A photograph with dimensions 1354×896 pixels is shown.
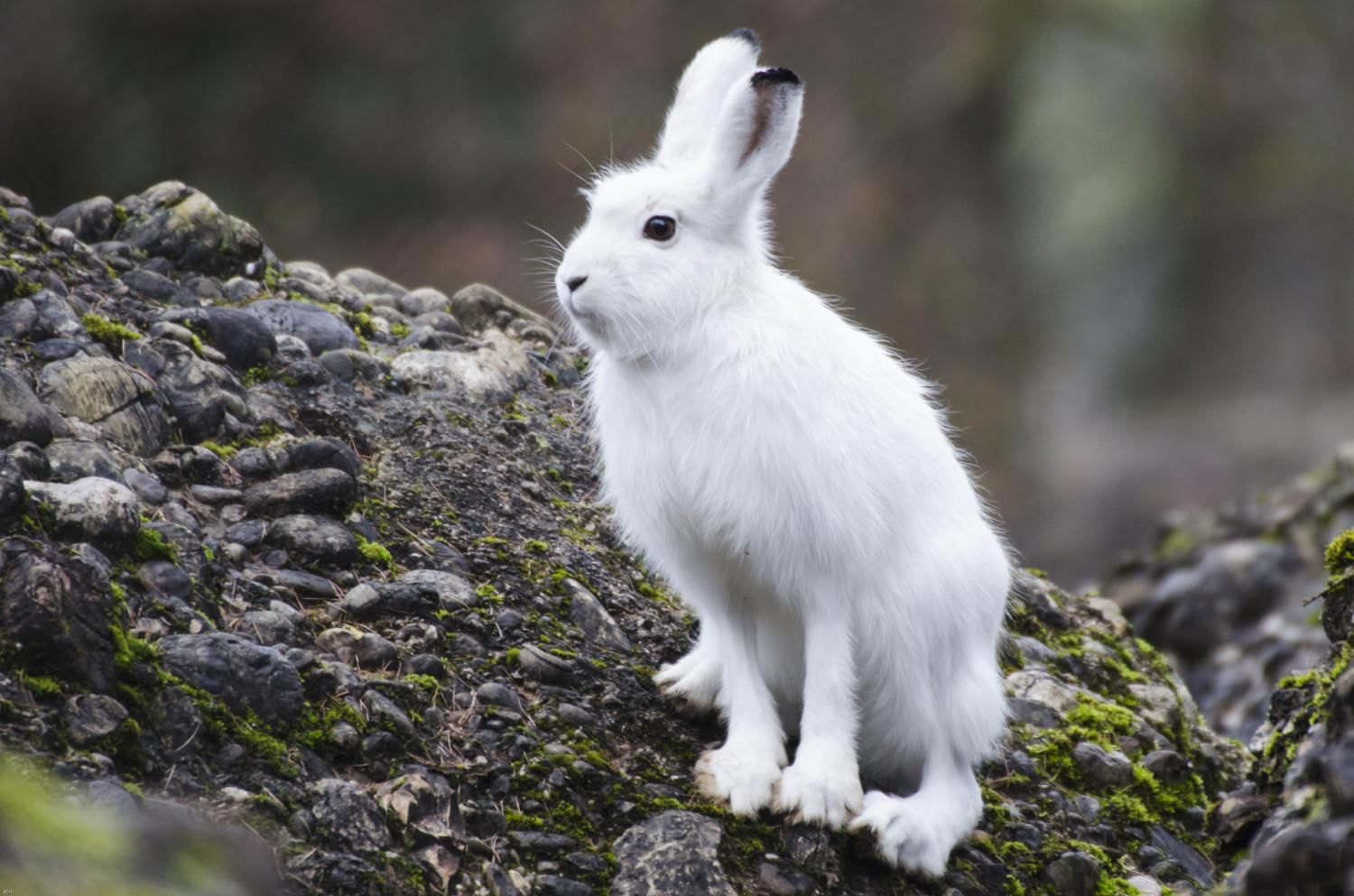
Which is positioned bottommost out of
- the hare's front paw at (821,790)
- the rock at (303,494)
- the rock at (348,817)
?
the rock at (348,817)

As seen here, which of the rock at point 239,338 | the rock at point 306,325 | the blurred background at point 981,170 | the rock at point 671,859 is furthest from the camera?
the blurred background at point 981,170

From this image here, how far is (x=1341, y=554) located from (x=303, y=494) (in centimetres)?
278

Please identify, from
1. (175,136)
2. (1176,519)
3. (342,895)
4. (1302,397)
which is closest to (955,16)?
(1302,397)

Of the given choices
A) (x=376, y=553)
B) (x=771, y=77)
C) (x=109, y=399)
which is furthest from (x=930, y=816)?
(x=109, y=399)

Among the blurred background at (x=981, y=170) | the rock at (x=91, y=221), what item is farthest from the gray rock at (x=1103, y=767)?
the blurred background at (x=981, y=170)

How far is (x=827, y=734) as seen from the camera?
3.60 m

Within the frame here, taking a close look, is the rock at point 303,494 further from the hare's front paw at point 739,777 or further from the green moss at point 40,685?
the hare's front paw at point 739,777

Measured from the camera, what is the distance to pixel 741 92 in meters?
3.64

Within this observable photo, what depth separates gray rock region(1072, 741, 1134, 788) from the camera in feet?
14.8

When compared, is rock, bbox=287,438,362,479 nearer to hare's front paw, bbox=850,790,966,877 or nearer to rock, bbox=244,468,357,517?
rock, bbox=244,468,357,517

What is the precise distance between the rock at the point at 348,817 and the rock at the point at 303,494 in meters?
1.06

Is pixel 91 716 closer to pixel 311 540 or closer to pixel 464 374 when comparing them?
pixel 311 540

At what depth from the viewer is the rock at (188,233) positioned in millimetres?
4945

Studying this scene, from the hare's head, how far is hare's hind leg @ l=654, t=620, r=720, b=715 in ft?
2.88
